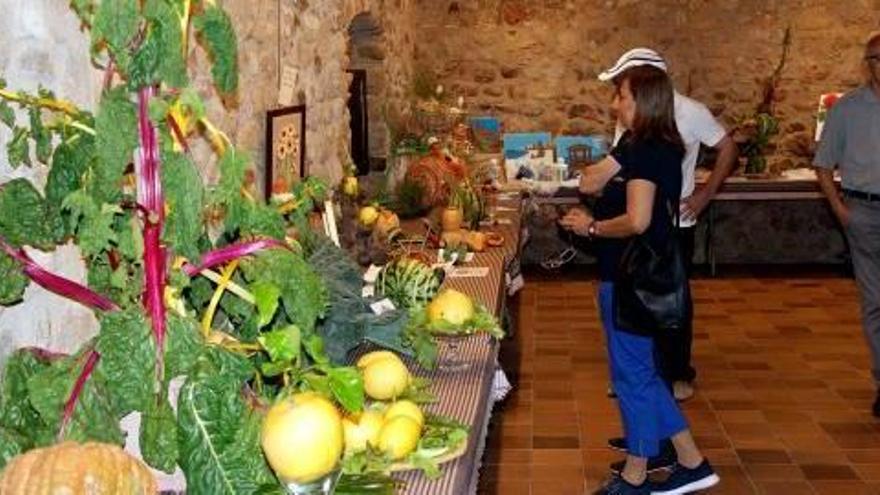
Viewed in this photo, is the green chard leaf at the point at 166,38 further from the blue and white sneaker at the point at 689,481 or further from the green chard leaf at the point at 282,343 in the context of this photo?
the blue and white sneaker at the point at 689,481

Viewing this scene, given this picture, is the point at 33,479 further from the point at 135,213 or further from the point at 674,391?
the point at 674,391

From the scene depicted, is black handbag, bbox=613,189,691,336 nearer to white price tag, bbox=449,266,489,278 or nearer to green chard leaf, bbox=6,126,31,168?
white price tag, bbox=449,266,489,278

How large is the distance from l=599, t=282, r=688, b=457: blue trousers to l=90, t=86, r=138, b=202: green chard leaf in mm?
2551

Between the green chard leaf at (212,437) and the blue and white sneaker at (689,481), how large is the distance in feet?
8.65

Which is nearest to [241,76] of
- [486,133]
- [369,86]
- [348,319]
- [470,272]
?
[348,319]

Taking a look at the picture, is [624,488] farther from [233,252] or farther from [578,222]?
[233,252]

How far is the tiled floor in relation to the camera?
423 cm

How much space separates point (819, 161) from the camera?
4969 mm

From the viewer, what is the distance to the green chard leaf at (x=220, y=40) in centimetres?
164

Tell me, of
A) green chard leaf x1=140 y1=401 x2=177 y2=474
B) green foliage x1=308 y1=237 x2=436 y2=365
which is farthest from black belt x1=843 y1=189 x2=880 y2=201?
green chard leaf x1=140 y1=401 x2=177 y2=474

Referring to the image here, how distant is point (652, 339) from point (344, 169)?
1594mm

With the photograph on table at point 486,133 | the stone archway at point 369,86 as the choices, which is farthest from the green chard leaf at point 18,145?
the photograph on table at point 486,133

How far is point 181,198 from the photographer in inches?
61.1

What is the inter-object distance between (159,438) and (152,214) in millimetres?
321
